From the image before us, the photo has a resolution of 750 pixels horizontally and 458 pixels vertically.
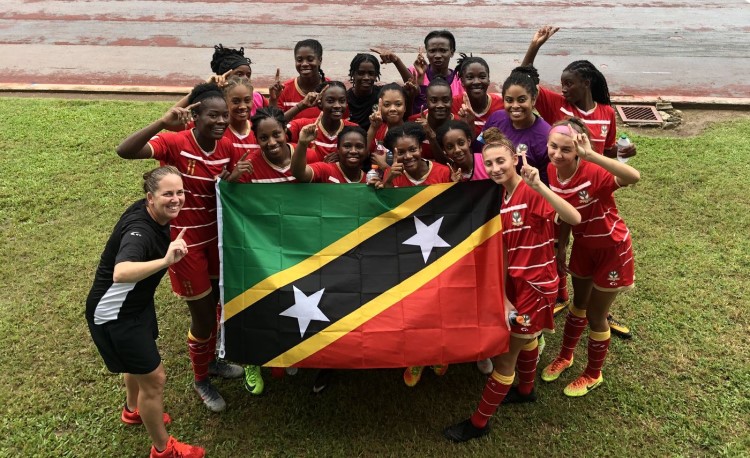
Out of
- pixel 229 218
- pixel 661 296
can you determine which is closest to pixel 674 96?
pixel 661 296

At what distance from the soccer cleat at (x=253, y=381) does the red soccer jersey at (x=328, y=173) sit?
1.66 m

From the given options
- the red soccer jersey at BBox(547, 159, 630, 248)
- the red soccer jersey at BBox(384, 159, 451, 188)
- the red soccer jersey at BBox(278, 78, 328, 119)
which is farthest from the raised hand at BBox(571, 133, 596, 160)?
→ the red soccer jersey at BBox(278, 78, 328, 119)

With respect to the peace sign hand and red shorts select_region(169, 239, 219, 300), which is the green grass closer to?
red shorts select_region(169, 239, 219, 300)

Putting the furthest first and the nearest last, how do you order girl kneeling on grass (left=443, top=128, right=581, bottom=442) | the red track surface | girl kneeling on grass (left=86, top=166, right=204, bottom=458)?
the red track surface, girl kneeling on grass (left=443, top=128, right=581, bottom=442), girl kneeling on grass (left=86, top=166, right=204, bottom=458)

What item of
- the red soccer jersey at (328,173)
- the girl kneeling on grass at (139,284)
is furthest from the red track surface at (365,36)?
the girl kneeling on grass at (139,284)

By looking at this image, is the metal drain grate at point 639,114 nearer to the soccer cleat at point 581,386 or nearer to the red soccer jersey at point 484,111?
the red soccer jersey at point 484,111

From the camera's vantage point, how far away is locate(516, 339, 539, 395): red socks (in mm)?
4316

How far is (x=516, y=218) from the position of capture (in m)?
3.91

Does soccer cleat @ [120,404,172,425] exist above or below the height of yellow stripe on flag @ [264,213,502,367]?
below

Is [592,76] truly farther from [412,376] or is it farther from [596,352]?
[412,376]

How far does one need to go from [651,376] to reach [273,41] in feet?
40.9

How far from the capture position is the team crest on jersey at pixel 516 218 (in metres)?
3.90

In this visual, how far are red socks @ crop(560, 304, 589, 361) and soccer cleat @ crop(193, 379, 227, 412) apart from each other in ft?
9.32

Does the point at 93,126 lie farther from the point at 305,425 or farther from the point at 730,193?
the point at 730,193
